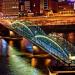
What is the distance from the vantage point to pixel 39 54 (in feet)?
47.7

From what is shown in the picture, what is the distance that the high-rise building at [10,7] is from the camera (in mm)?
36562

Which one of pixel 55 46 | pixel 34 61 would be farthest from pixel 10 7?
pixel 55 46

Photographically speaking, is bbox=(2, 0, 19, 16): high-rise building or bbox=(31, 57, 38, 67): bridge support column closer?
bbox=(31, 57, 38, 67): bridge support column

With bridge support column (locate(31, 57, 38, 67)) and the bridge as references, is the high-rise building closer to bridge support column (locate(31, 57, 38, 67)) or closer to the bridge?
bridge support column (locate(31, 57, 38, 67))

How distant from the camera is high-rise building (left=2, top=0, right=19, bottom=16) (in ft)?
120

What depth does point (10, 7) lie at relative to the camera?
3734 cm

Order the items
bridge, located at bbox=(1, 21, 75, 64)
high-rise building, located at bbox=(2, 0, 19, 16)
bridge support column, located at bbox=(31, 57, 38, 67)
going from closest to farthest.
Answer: bridge, located at bbox=(1, 21, 75, 64) < bridge support column, located at bbox=(31, 57, 38, 67) < high-rise building, located at bbox=(2, 0, 19, 16)

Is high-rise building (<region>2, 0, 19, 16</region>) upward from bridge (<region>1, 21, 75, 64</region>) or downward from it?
downward

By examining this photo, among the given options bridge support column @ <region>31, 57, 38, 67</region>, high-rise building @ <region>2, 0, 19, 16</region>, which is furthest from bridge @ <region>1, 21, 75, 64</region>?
high-rise building @ <region>2, 0, 19, 16</region>

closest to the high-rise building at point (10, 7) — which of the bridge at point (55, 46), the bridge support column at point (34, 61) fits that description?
the bridge support column at point (34, 61)

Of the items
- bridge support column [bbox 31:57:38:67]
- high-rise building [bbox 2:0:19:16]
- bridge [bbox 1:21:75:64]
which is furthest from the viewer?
high-rise building [bbox 2:0:19:16]

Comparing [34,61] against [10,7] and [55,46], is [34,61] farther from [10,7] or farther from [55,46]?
[10,7]

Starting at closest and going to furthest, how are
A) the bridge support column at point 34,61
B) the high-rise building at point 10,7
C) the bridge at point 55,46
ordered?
the bridge at point 55,46 → the bridge support column at point 34,61 → the high-rise building at point 10,7

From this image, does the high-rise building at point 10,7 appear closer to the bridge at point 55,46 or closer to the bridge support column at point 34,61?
the bridge support column at point 34,61
